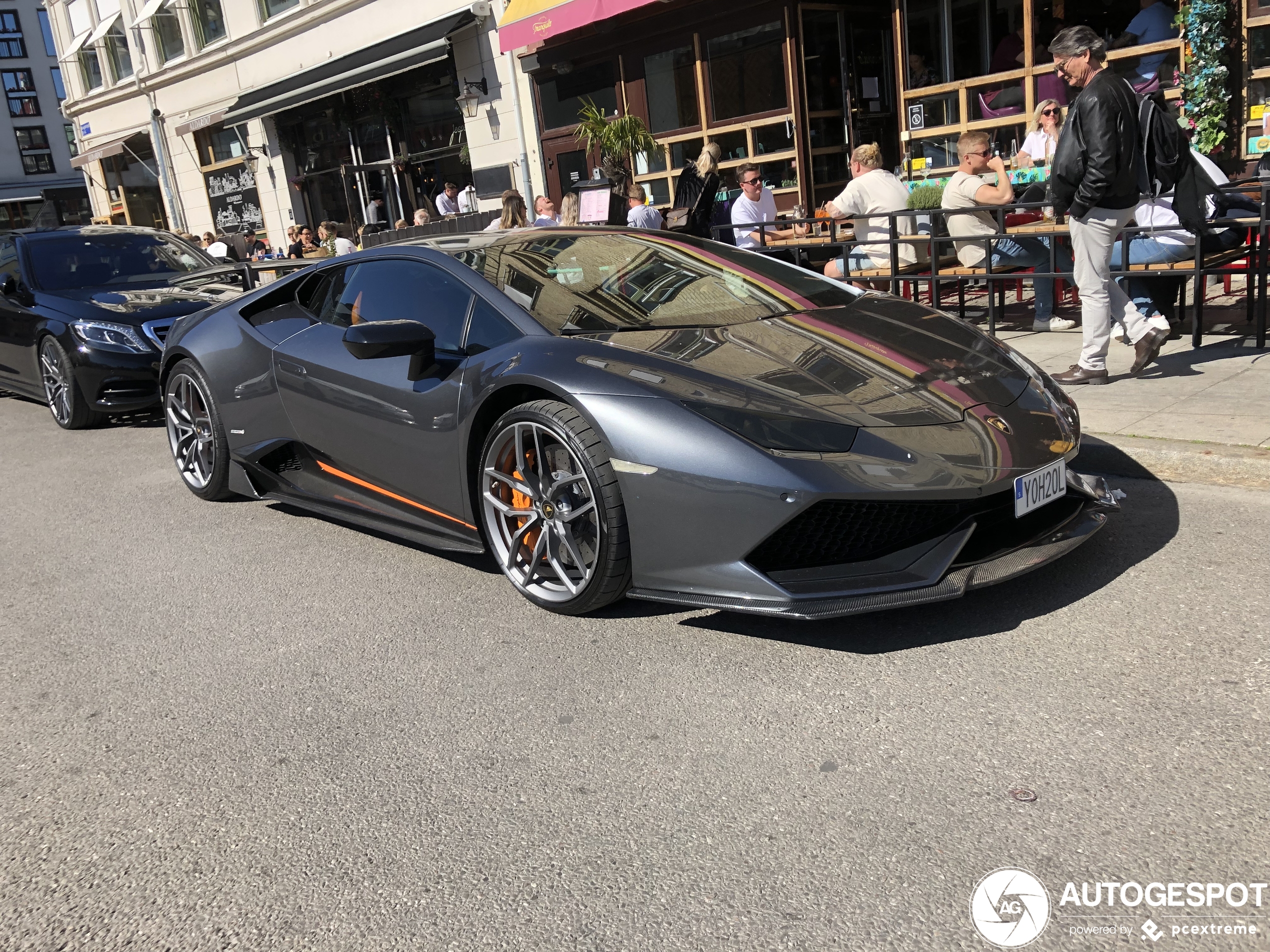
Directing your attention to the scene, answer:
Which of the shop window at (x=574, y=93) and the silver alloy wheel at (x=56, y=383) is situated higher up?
the shop window at (x=574, y=93)

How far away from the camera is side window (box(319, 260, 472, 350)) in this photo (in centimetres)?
414

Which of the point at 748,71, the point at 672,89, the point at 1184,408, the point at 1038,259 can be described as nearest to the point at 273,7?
the point at 672,89

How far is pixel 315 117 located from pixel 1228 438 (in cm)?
2045

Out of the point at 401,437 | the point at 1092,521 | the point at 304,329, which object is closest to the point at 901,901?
the point at 1092,521

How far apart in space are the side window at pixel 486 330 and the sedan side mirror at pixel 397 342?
15 cm

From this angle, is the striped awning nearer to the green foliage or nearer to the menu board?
the menu board

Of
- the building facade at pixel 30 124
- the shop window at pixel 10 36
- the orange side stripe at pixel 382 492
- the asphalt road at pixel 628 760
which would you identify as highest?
the shop window at pixel 10 36

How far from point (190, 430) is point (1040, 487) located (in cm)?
435

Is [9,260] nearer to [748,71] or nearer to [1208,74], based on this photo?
[748,71]

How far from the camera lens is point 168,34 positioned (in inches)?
1021

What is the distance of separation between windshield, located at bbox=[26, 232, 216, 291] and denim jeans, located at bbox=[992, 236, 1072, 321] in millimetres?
6593

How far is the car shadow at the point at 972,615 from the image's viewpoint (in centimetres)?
331

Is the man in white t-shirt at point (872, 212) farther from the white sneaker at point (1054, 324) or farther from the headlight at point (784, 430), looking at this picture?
the headlight at point (784, 430)

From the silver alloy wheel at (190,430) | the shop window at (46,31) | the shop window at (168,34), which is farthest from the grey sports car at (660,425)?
the shop window at (46,31)
